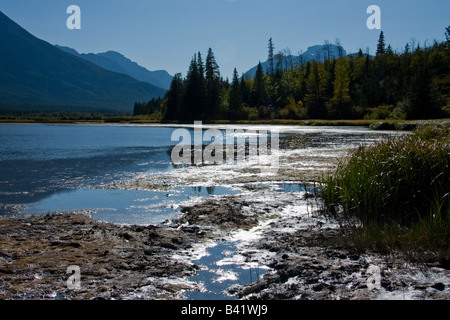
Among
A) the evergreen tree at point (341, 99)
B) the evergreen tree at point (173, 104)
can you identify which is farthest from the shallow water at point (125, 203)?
the evergreen tree at point (173, 104)

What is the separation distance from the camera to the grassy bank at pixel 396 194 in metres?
8.88

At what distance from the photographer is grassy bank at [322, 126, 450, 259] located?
29.1 feet

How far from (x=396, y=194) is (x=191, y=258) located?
221 inches

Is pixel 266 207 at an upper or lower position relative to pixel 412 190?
lower

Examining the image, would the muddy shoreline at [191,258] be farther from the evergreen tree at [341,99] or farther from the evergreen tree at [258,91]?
the evergreen tree at [258,91]

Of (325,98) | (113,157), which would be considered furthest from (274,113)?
(113,157)

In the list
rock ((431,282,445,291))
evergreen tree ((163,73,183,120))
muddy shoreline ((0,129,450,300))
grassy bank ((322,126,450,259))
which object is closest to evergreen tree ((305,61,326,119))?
evergreen tree ((163,73,183,120))

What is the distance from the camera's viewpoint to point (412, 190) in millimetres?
10352

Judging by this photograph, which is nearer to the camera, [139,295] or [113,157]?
[139,295]

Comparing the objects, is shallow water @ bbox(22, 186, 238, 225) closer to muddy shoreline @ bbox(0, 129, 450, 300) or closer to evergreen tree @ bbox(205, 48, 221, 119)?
muddy shoreline @ bbox(0, 129, 450, 300)

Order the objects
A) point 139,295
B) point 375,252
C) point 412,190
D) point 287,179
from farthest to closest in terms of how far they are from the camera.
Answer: point 287,179
point 412,190
point 375,252
point 139,295

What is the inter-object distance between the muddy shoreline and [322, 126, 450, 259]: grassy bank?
70cm

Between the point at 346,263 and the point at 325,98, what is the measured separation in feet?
363

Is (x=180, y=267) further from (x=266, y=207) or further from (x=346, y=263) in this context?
(x=266, y=207)
